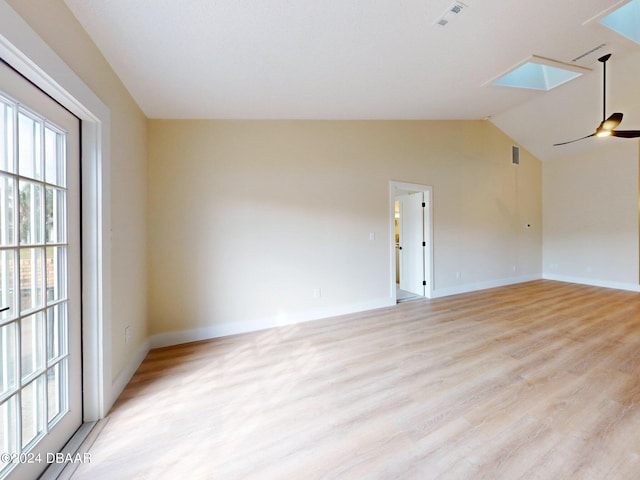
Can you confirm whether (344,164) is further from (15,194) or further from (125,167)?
(15,194)

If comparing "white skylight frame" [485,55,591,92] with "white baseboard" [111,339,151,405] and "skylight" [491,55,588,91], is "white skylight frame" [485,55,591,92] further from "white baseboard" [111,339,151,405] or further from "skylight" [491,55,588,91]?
"white baseboard" [111,339,151,405]

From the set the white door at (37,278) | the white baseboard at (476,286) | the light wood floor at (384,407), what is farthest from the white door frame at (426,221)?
the white door at (37,278)

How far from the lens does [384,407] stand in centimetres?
178

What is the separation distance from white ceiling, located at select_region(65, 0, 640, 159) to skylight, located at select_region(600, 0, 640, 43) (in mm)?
75

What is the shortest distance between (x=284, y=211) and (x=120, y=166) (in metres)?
1.74

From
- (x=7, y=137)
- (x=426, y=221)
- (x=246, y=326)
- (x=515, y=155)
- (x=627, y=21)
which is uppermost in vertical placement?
(x=627, y=21)

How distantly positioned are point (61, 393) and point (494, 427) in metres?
2.63

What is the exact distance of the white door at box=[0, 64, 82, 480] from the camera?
1.12m

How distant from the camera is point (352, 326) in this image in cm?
331

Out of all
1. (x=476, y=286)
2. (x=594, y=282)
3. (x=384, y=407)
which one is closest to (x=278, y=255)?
(x=384, y=407)

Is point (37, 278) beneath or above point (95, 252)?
beneath

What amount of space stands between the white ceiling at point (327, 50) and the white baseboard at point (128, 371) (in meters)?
2.39

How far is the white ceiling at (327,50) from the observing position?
1632mm

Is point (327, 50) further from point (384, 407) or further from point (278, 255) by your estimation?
point (384, 407)
